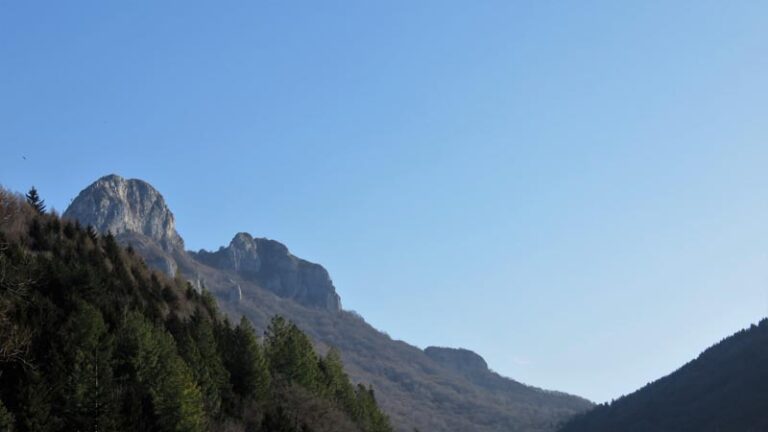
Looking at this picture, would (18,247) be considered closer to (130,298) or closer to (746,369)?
(130,298)

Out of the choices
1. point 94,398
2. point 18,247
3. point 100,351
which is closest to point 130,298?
point 18,247

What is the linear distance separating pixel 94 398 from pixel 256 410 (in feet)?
68.1

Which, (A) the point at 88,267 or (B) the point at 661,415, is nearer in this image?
(A) the point at 88,267

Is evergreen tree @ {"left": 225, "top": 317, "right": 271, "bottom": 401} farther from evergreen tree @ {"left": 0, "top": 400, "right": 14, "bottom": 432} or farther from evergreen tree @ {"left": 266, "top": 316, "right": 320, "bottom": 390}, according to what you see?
evergreen tree @ {"left": 0, "top": 400, "right": 14, "bottom": 432}

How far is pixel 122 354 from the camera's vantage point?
165 ft

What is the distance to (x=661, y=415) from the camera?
200 metres

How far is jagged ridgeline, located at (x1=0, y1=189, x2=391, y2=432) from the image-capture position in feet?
137

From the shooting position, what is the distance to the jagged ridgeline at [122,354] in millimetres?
41625

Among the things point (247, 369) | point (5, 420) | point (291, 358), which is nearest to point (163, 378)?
point (5, 420)

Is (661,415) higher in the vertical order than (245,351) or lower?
higher

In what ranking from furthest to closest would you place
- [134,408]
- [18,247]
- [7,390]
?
[18,247] → [134,408] → [7,390]

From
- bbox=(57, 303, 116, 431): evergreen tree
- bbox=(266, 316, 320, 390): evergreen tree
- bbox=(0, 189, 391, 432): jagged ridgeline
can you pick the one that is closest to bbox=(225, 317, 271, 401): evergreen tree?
bbox=(0, 189, 391, 432): jagged ridgeline

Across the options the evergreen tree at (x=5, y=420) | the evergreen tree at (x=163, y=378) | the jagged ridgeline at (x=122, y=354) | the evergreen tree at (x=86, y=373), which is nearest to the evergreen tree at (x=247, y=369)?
the jagged ridgeline at (x=122, y=354)

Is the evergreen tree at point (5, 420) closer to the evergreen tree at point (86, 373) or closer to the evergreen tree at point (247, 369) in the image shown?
the evergreen tree at point (86, 373)
